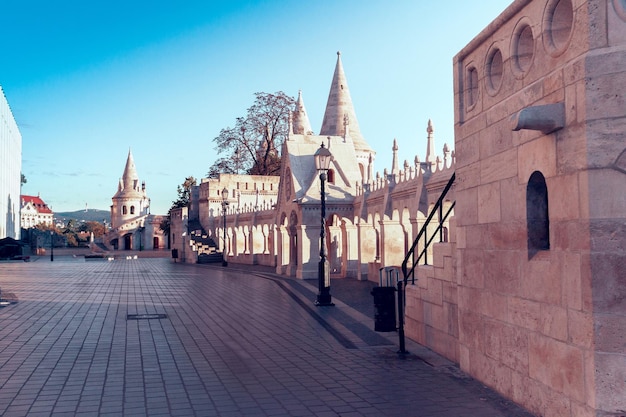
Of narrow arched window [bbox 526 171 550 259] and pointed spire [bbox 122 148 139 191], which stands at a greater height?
pointed spire [bbox 122 148 139 191]

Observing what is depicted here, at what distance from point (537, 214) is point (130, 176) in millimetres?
95086

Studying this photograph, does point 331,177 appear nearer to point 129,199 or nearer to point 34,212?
point 129,199

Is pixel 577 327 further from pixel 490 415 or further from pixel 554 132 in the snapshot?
pixel 554 132

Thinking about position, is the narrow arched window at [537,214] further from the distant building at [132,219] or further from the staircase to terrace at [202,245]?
the distant building at [132,219]

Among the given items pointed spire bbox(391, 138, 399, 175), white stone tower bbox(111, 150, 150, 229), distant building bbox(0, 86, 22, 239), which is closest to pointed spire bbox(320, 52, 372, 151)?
pointed spire bbox(391, 138, 399, 175)

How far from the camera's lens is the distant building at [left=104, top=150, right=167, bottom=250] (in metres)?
82.9

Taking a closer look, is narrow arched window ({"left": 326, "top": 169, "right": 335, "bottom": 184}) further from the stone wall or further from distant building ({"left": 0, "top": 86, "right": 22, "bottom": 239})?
distant building ({"left": 0, "top": 86, "right": 22, "bottom": 239})

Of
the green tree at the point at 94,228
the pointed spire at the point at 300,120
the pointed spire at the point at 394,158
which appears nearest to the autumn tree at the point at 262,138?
the pointed spire at the point at 300,120

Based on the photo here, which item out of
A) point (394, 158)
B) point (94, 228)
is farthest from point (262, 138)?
point (94, 228)

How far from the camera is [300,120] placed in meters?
49.5

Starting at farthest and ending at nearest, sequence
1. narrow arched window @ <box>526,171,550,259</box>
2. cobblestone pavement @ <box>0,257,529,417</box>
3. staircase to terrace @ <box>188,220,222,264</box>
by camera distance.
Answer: staircase to terrace @ <box>188,220,222,264</box>, cobblestone pavement @ <box>0,257,529,417</box>, narrow arched window @ <box>526,171,550,259</box>

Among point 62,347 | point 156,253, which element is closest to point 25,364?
point 62,347

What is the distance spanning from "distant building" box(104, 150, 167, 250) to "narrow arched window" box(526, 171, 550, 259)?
8073cm

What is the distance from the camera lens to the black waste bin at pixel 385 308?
9.88 m
